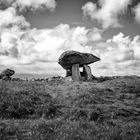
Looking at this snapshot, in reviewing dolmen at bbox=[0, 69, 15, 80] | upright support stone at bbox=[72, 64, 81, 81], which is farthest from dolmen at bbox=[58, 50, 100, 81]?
dolmen at bbox=[0, 69, 15, 80]

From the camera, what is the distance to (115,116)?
1617 cm

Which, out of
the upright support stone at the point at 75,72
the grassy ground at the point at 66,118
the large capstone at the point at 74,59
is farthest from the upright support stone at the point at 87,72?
the grassy ground at the point at 66,118

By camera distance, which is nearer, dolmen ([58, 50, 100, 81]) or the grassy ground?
the grassy ground

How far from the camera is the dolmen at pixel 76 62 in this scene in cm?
4634

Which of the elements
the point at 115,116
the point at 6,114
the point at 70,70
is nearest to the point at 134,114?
the point at 115,116

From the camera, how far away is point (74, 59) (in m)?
46.8

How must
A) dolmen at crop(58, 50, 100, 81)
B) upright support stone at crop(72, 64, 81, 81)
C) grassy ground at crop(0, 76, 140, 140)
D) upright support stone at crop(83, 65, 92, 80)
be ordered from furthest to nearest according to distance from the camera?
upright support stone at crop(83, 65, 92, 80) → dolmen at crop(58, 50, 100, 81) → upright support stone at crop(72, 64, 81, 81) → grassy ground at crop(0, 76, 140, 140)

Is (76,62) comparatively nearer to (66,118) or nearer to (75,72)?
(75,72)

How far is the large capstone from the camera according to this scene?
152ft

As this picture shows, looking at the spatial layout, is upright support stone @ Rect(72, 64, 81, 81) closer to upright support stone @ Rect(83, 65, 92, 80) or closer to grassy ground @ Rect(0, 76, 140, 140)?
upright support stone @ Rect(83, 65, 92, 80)

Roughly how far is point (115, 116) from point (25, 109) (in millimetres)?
6641

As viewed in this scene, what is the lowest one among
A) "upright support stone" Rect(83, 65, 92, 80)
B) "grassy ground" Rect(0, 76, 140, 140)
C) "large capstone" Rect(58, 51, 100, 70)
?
"grassy ground" Rect(0, 76, 140, 140)

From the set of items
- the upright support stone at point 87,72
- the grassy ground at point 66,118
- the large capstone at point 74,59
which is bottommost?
the grassy ground at point 66,118

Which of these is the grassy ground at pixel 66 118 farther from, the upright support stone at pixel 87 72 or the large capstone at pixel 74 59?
the large capstone at pixel 74 59
